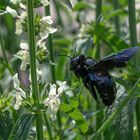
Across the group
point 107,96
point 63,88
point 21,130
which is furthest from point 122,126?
point 21,130

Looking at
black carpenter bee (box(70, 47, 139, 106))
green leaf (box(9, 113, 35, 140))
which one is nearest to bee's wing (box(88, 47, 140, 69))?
black carpenter bee (box(70, 47, 139, 106))

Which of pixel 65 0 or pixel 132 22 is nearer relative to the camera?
pixel 65 0

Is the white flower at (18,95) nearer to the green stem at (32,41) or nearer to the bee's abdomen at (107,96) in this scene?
the green stem at (32,41)

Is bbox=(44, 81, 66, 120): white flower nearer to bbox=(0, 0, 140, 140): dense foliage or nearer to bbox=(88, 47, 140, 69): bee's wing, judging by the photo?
bbox=(0, 0, 140, 140): dense foliage

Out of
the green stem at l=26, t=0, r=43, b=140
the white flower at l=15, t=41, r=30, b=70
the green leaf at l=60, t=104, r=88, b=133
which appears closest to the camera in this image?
the green stem at l=26, t=0, r=43, b=140

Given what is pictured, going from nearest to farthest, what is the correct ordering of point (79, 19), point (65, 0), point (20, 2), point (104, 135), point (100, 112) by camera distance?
1. point (65, 0)
2. point (20, 2)
3. point (104, 135)
4. point (100, 112)
5. point (79, 19)

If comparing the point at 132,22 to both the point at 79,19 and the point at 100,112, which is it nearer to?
the point at 100,112

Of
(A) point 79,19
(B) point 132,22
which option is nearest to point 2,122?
(B) point 132,22
